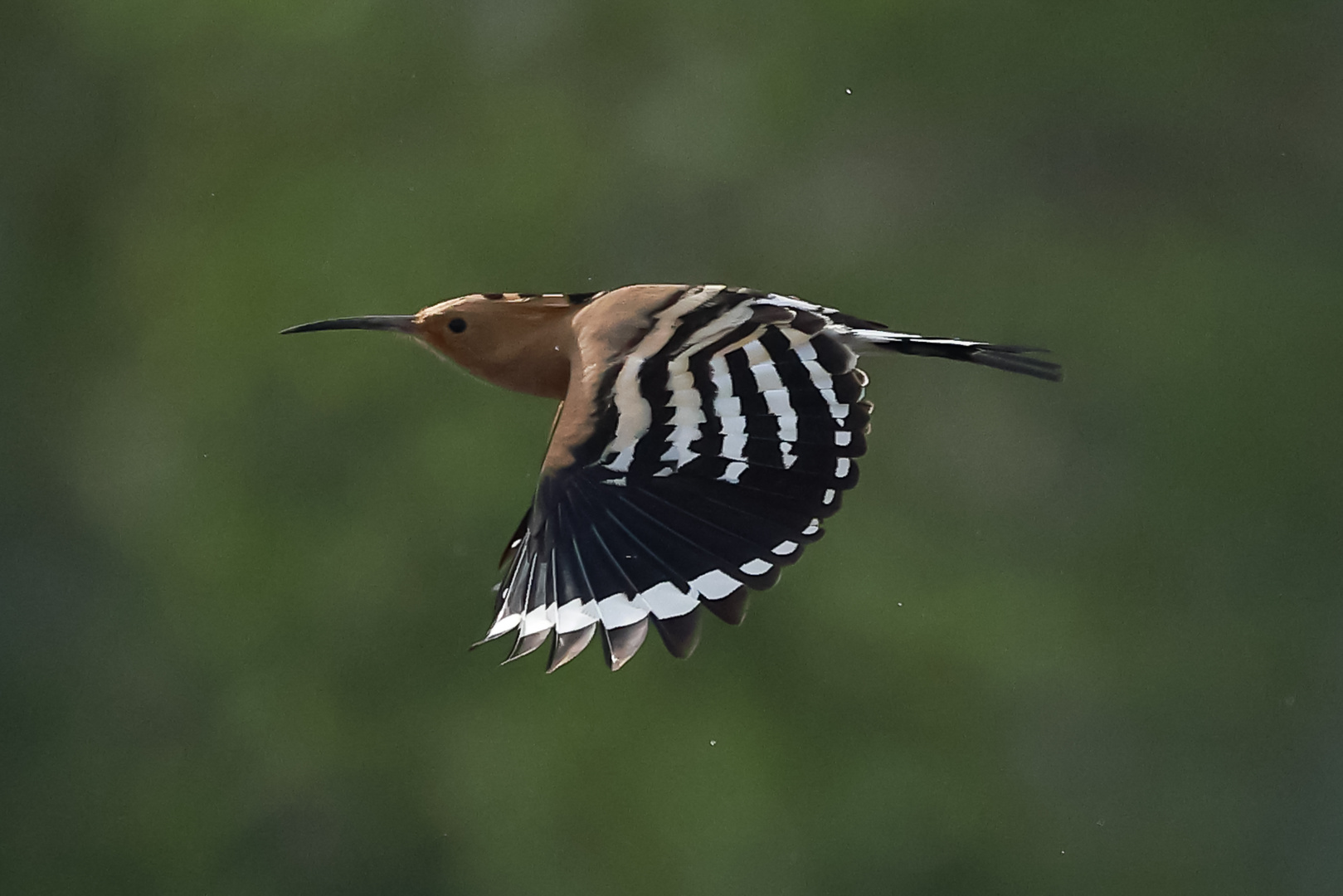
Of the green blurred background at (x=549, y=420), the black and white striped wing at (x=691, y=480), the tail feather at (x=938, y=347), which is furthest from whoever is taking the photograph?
the green blurred background at (x=549, y=420)

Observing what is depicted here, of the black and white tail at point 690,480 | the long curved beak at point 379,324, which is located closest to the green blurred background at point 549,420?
the long curved beak at point 379,324

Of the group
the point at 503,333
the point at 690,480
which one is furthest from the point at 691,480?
the point at 503,333

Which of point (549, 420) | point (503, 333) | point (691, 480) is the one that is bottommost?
point (549, 420)

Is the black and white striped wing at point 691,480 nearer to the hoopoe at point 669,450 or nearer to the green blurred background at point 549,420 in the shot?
the hoopoe at point 669,450

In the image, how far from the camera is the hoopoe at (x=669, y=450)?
103 cm

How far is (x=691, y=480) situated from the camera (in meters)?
1.10

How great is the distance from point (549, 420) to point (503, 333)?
0.87m

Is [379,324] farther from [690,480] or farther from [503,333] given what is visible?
[690,480]

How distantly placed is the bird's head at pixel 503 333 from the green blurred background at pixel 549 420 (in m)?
0.84

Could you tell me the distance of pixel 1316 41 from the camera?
226cm

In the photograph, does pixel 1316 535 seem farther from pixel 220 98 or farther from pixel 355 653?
pixel 220 98

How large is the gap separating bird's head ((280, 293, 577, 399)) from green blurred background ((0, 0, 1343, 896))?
0.84 m

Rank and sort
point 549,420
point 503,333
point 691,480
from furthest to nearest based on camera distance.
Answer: point 549,420, point 503,333, point 691,480

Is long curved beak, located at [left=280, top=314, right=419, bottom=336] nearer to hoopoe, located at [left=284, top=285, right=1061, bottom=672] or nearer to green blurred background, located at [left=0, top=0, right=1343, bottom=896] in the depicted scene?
hoopoe, located at [left=284, top=285, right=1061, bottom=672]
